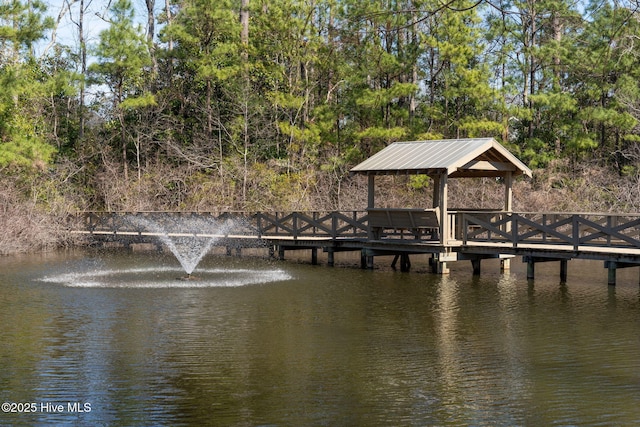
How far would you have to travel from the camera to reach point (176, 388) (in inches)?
391

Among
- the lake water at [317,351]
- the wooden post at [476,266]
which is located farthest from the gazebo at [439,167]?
the lake water at [317,351]

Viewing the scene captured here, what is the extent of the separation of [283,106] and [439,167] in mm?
17590

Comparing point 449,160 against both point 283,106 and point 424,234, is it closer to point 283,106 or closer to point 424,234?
point 424,234

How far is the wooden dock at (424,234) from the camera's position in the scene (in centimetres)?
1962

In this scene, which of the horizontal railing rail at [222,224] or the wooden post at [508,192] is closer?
the wooden post at [508,192]

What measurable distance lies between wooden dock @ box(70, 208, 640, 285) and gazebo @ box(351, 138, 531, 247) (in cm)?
5

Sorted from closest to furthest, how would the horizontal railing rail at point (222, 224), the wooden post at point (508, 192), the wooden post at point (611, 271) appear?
1. the wooden post at point (611, 271)
2. the wooden post at point (508, 192)
3. the horizontal railing rail at point (222, 224)

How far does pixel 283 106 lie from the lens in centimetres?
3778

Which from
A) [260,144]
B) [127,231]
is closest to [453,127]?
[260,144]

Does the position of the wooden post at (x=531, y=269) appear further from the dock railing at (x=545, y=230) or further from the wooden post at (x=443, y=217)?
the wooden post at (x=443, y=217)

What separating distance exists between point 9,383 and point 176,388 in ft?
7.18

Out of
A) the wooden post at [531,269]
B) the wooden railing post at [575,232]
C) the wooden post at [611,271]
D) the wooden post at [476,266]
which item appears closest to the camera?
the wooden post at [611,271]

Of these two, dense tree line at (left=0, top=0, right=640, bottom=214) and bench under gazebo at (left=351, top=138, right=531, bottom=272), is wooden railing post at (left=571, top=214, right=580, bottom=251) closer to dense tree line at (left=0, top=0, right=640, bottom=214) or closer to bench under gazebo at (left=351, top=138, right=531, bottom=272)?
bench under gazebo at (left=351, top=138, right=531, bottom=272)

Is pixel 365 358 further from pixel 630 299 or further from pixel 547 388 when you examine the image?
pixel 630 299
